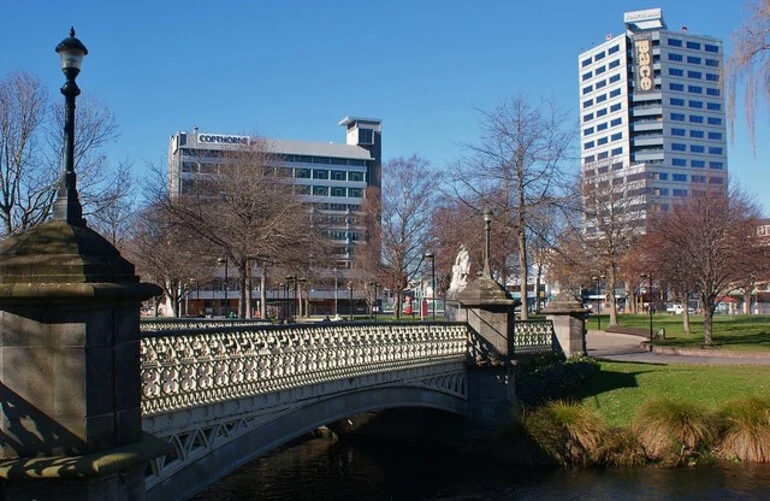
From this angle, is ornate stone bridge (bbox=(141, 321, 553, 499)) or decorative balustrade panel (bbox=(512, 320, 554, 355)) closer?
ornate stone bridge (bbox=(141, 321, 553, 499))

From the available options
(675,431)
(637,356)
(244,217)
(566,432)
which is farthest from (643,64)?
(566,432)

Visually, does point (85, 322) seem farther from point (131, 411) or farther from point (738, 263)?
point (738, 263)

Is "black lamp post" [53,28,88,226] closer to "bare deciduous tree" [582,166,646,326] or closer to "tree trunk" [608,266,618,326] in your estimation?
"tree trunk" [608,266,618,326]

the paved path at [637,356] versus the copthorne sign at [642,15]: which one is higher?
the copthorne sign at [642,15]

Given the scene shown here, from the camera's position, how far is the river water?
1435cm

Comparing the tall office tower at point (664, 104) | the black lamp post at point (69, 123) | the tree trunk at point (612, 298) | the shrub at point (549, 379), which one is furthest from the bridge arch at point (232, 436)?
the tall office tower at point (664, 104)

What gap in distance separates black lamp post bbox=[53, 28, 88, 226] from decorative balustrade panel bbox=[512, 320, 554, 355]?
17445mm

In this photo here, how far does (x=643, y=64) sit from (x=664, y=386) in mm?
110625

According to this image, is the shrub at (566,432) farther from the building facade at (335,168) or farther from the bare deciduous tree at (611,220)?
the building facade at (335,168)

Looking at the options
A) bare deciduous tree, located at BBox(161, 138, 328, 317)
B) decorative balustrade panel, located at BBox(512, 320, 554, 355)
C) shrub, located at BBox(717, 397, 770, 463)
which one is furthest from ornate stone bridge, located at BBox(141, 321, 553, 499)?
bare deciduous tree, located at BBox(161, 138, 328, 317)

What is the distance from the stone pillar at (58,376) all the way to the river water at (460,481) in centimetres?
866

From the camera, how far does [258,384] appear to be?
10.2 meters

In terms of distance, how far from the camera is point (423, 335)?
16328 millimetres

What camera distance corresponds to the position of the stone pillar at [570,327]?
25266 millimetres
